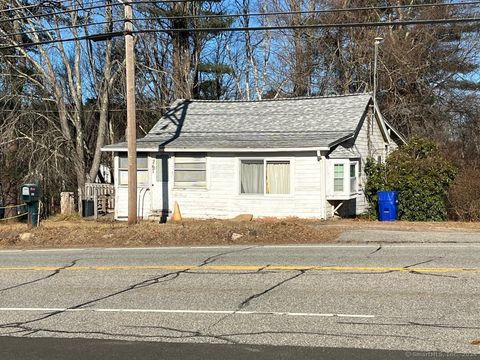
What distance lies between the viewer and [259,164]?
2022 cm

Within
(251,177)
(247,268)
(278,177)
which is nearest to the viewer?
(247,268)

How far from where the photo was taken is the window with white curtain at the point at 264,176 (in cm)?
1995

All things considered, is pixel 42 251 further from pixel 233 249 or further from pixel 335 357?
pixel 335 357

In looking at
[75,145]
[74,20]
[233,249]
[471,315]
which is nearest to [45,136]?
[75,145]

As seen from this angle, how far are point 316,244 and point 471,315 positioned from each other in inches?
295

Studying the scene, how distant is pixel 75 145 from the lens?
90.1ft

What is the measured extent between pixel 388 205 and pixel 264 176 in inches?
180

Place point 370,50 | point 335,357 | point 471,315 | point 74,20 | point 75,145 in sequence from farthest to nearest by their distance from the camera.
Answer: point 370,50, point 75,145, point 74,20, point 471,315, point 335,357

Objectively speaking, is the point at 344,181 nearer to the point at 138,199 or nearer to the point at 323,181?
the point at 323,181

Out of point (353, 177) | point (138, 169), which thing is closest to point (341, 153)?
point (353, 177)

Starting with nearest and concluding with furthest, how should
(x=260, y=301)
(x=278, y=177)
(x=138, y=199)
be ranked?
(x=260, y=301) → (x=278, y=177) → (x=138, y=199)

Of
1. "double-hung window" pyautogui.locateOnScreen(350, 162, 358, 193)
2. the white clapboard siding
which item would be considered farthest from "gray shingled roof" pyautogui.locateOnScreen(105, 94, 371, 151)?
the white clapboard siding

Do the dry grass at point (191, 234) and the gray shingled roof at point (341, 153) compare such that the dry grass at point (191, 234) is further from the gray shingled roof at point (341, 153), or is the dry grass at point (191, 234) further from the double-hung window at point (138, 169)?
the double-hung window at point (138, 169)

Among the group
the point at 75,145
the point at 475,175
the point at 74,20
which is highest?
the point at 74,20
